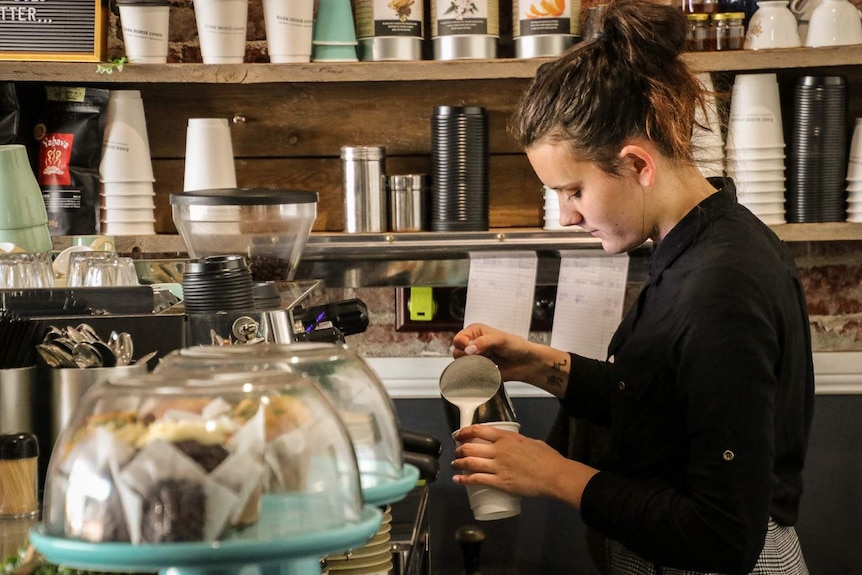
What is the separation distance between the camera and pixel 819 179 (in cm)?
235

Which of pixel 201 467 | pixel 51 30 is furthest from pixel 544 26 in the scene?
pixel 201 467

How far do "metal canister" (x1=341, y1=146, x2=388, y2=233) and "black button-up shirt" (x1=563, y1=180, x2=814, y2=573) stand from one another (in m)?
0.90

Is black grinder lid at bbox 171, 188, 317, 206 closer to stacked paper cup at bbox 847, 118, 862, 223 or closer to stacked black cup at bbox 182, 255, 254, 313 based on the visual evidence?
stacked black cup at bbox 182, 255, 254, 313

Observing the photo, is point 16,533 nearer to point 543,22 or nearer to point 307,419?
point 307,419

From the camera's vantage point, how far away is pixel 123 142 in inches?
95.1

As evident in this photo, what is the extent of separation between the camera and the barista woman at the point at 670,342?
4.62ft

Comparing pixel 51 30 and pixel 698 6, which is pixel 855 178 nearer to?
pixel 698 6

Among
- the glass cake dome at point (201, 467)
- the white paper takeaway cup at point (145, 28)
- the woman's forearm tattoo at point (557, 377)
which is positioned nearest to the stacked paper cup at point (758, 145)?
the woman's forearm tattoo at point (557, 377)

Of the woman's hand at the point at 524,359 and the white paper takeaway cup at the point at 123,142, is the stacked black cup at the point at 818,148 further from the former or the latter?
the white paper takeaway cup at the point at 123,142

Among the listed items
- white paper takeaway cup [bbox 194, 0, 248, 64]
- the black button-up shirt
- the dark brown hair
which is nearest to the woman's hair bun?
the dark brown hair

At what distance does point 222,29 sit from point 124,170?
0.39 m

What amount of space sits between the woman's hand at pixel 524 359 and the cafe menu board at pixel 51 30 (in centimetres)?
108

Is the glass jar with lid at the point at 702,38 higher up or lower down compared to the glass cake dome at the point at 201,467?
higher up

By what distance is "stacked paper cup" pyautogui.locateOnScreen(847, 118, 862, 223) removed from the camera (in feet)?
7.73
